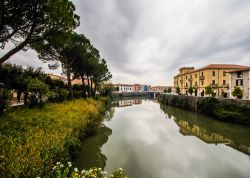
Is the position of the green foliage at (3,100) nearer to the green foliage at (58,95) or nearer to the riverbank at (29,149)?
the riverbank at (29,149)

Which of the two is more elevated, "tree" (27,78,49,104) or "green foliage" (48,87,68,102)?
"tree" (27,78,49,104)

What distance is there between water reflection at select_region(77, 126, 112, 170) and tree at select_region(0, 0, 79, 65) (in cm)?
771

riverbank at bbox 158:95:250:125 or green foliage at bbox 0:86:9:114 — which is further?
riverbank at bbox 158:95:250:125

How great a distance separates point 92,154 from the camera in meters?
10.9

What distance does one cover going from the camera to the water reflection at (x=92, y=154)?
9367 mm


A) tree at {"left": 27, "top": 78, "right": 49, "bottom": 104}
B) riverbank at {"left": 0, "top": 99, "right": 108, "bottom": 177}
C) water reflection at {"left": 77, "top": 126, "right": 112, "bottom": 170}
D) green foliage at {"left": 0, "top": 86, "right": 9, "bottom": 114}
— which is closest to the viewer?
riverbank at {"left": 0, "top": 99, "right": 108, "bottom": 177}

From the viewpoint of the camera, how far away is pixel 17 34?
12.0 meters

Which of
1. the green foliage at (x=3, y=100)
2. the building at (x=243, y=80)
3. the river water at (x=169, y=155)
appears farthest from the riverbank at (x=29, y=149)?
the building at (x=243, y=80)

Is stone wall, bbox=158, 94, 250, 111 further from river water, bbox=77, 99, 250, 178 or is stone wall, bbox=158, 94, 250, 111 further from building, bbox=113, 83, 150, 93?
building, bbox=113, 83, 150, 93

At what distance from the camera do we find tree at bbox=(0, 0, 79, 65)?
10055 mm

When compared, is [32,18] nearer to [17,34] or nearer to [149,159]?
[17,34]

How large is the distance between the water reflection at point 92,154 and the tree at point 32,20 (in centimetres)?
771

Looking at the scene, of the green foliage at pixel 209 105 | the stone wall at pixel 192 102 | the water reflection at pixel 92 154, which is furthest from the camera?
the green foliage at pixel 209 105

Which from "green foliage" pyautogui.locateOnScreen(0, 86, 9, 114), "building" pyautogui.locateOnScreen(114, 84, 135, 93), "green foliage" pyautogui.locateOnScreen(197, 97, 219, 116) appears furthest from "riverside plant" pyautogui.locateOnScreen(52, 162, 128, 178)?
"building" pyautogui.locateOnScreen(114, 84, 135, 93)
